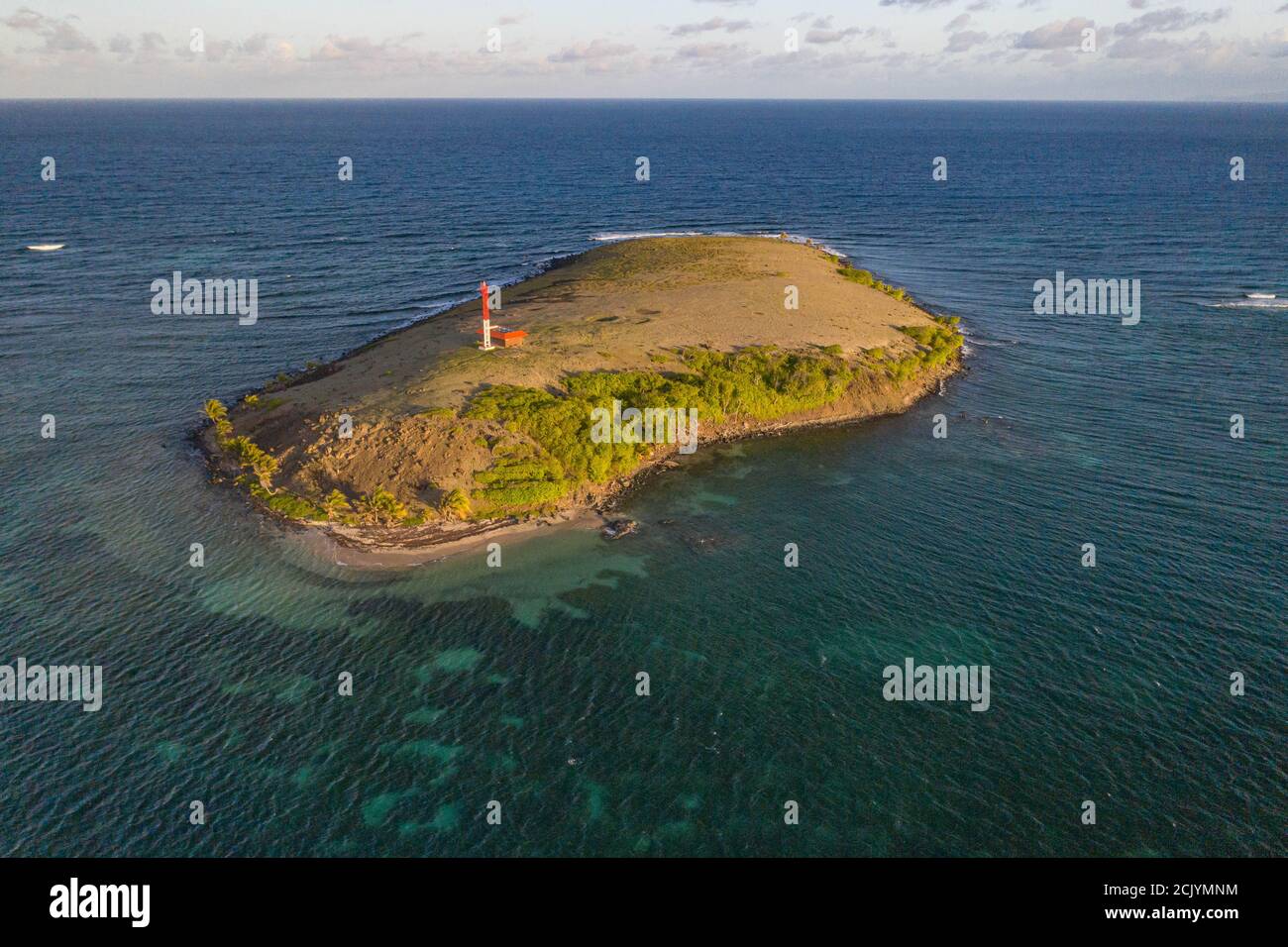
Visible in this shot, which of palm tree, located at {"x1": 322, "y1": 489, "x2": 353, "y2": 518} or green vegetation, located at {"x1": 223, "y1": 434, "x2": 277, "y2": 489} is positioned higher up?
green vegetation, located at {"x1": 223, "y1": 434, "x2": 277, "y2": 489}

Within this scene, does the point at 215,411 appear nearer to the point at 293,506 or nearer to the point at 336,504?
the point at 293,506

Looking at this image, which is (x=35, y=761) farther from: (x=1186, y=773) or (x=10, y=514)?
(x=1186, y=773)

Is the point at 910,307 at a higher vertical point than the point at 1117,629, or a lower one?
higher

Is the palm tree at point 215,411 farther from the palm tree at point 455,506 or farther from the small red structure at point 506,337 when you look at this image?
the palm tree at point 455,506

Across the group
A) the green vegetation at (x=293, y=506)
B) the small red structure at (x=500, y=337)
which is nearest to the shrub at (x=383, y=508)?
the green vegetation at (x=293, y=506)

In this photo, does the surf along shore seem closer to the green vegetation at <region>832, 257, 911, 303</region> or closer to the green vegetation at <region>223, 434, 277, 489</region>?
the green vegetation at <region>223, 434, 277, 489</region>

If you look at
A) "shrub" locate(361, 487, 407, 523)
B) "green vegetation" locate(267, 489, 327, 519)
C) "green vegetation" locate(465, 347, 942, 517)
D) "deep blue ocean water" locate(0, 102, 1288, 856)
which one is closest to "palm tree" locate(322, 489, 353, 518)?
"green vegetation" locate(267, 489, 327, 519)
